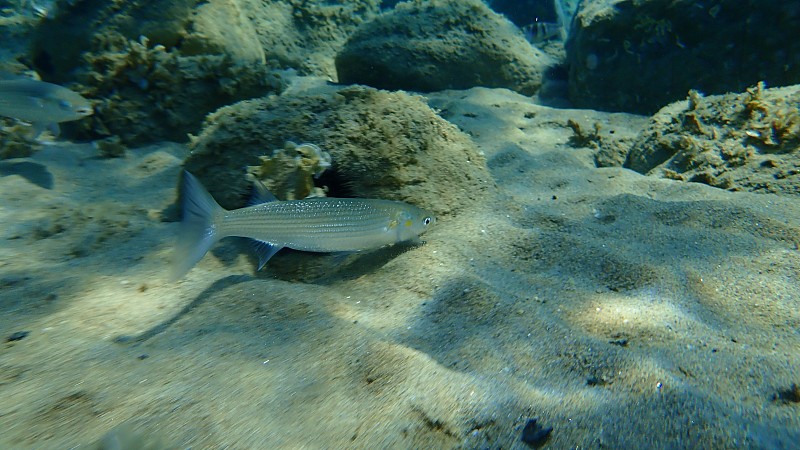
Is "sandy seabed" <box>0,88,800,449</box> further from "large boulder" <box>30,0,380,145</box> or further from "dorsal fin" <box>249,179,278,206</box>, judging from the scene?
"large boulder" <box>30,0,380,145</box>

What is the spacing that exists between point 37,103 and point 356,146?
3.93 meters

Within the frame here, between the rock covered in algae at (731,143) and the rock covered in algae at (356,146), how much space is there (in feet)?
7.74

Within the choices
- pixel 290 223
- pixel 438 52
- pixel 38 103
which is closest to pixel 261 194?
pixel 290 223

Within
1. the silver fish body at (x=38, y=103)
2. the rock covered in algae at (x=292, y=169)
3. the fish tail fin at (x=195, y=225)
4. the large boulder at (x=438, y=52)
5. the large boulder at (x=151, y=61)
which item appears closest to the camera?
the fish tail fin at (x=195, y=225)

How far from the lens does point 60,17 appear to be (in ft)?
21.0

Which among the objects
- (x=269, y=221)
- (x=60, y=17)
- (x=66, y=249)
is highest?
(x=60, y=17)

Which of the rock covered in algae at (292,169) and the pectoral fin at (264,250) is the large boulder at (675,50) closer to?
the rock covered in algae at (292,169)

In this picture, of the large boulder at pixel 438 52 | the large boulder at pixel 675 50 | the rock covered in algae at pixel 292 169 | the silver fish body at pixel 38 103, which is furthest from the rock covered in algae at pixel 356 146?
the large boulder at pixel 675 50

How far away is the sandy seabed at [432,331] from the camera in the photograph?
1.57 meters

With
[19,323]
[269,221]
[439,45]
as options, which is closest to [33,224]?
[19,323]

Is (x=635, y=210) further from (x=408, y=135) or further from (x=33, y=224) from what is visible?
(x=33, y=224)

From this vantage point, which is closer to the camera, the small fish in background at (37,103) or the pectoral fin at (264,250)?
the pectoral fin at (264,250)

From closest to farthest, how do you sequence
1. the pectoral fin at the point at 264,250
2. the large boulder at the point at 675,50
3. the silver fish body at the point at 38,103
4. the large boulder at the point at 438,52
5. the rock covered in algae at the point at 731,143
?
the pectoral fin at the point at 264,250 → the rock covered in algae at the point at 731,143 → the silver fish body at the point at 38,103 → the large boulder at the point at 675,50 → the large boulder at the point at 438,52

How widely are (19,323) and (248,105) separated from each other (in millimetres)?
2486
